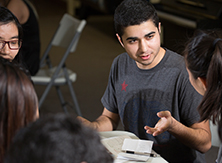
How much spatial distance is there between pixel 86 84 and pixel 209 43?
9.40 feet

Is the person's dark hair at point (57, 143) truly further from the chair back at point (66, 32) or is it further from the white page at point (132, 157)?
the chair back at point (66, 32)

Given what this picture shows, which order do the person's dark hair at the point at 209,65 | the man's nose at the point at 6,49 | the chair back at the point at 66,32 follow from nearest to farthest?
the person's dark hair at the point at 209,65
the man's nose at the point at 6,49
the chair back at the point at 66,32

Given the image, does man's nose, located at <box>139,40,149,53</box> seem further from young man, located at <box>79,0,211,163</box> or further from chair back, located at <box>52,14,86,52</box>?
chair back, located at <box>52,14,86,52</box>

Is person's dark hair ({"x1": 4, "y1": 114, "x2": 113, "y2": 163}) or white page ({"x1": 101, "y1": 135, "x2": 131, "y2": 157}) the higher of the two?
person's dark hair ({"x1": 4, "y1": 114, "x2": 113, "y2": 163})

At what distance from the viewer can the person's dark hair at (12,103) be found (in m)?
0.68

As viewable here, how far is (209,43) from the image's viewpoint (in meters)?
0.98

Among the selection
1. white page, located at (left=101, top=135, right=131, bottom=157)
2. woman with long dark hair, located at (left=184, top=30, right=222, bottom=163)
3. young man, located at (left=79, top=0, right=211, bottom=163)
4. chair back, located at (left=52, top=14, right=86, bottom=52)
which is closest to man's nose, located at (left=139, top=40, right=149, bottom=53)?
young man, located at (left=79, top=0, right=211, bottom=163)

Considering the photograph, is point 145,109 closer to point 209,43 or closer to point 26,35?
point 209,43

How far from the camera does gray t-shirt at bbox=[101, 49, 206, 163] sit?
4.34 ft

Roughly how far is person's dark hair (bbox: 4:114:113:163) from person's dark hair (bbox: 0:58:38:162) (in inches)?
5.3

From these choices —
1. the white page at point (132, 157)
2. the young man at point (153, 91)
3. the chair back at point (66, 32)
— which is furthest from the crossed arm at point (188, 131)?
the chair back at point (66, 32)

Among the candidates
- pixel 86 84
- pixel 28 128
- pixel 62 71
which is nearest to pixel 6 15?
pixel 28 128

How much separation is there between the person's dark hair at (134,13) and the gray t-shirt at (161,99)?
0.20 meters

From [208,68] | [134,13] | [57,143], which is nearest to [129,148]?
[208,68]
